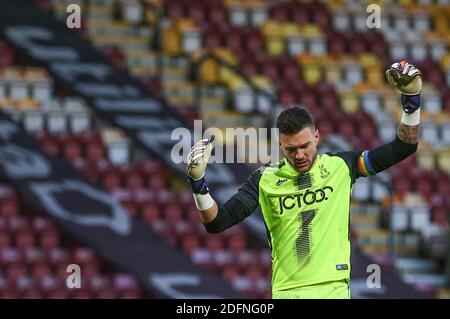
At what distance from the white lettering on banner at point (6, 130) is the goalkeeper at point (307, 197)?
7.65 metres

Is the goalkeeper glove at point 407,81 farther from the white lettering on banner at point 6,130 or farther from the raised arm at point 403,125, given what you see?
the white lettering on banner at point 6,130

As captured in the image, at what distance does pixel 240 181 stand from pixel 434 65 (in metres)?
3.93

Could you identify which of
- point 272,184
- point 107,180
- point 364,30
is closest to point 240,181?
point 107,180

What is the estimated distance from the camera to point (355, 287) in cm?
1328

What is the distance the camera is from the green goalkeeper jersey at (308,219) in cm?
632

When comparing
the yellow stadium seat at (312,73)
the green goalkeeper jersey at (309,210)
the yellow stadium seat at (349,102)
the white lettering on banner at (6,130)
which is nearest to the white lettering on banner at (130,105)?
the white lettering on banner at (6,130)

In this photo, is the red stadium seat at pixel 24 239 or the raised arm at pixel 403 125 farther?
the red stadium seat at pixel 24 239

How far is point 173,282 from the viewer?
13125mm

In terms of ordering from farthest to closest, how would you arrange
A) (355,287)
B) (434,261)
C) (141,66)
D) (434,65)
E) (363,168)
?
(434,65), (141,66), (434,261), (355,287), (363,168)

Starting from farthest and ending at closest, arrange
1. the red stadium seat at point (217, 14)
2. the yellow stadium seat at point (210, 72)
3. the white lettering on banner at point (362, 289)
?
the red stadium seat at point (217, 14)
the yellow stadium seat at point (210, 72)
the white lettering on banner at point (362, 289)

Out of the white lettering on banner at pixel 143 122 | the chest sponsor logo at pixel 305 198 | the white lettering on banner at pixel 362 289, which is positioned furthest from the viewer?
the white lettering on banner at pixel 143 122

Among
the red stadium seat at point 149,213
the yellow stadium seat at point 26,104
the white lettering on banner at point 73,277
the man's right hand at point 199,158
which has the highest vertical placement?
the yellow stadium seat at point 26,104

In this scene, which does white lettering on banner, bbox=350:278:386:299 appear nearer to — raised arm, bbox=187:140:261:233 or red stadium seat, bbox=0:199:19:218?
red stadium seat, bbox=0:199:19:218

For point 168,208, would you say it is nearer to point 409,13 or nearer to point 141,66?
point 141,66
